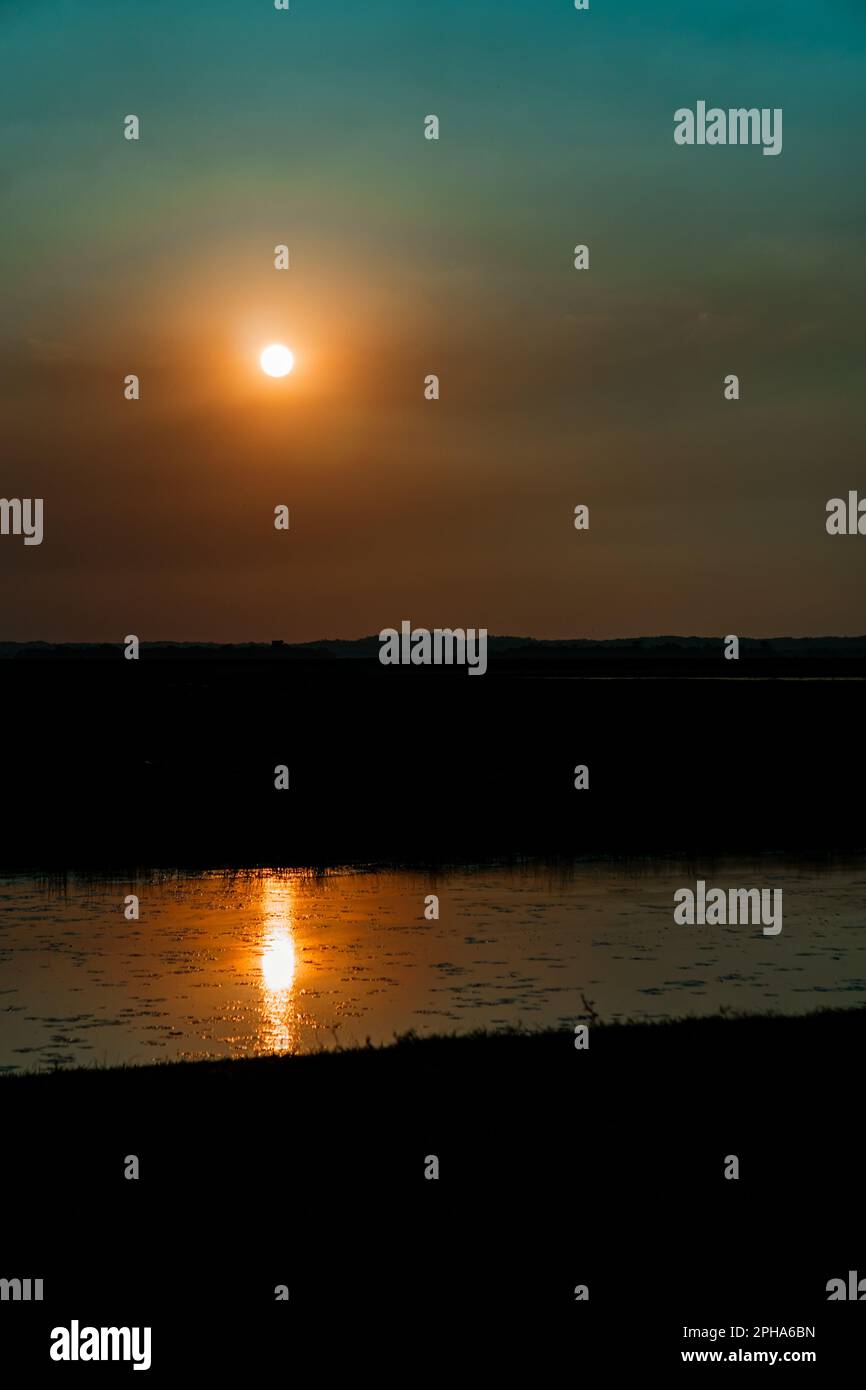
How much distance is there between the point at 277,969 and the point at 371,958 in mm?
1595

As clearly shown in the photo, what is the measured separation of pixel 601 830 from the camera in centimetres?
4062

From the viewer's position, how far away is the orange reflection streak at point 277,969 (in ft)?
58.5

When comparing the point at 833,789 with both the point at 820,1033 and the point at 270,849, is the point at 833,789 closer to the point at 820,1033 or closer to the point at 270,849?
the point at 270,849

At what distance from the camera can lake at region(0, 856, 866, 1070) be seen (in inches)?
723

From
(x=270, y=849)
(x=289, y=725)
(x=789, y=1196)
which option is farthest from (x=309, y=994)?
(x=289, y=725)

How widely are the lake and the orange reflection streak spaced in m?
0.05

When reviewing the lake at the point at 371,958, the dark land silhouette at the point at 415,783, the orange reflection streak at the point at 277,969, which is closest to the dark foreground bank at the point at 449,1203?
the orange reflection streak at the point at 277,969

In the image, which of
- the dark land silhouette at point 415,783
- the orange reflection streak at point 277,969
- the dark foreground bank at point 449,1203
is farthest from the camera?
the dark land silhouette at point 415,783

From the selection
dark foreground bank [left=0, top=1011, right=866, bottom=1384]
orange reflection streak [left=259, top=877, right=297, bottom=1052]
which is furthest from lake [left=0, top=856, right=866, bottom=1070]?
dark foreground bank [left=0, top=1011, right=866, bottom=1384]

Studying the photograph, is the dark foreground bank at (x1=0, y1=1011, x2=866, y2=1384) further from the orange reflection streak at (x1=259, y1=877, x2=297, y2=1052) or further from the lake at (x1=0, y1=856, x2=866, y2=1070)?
the lake at (x1=0, y1=856, x2=866, y2=1070)

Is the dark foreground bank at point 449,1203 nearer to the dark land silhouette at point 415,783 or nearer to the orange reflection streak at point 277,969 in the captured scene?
the orange reflection streak at point 277,969

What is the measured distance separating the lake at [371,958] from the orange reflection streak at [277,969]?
5 centimetres

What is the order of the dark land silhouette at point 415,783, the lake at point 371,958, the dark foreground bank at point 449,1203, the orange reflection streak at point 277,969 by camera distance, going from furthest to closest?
the dark land silhouette at point 415,783, the lake at point 371,958, the orange reflection streak at point 277,969, the dark foreground bank at point 449,1203
